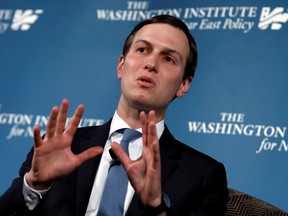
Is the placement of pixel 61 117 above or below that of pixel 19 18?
below

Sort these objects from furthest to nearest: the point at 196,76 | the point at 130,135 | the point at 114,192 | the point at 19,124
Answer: the point at 19,124, the point at 196,76, the point at 130,135, the point at 114,192

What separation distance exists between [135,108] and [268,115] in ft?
2.75

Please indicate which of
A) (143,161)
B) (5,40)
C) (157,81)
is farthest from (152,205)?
(5,40)

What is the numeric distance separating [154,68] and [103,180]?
15.8 inches

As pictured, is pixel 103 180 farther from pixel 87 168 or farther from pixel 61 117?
pixel 61 117

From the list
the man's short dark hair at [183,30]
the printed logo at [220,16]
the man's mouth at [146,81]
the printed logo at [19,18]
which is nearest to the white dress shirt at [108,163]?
the man's mouth at [146,81]

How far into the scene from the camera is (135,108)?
2.10 meters

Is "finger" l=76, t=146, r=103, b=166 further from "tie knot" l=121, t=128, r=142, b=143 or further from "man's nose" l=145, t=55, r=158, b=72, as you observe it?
"man's nose" l=145, t=55, r=158, b=72

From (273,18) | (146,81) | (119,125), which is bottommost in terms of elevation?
(119,125)

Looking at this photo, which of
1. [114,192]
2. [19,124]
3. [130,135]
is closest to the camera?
[114,192]

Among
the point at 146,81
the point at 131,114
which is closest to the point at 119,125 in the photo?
the point at 131,114

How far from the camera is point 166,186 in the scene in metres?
2.02

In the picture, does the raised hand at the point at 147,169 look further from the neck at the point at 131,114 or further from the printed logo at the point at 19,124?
the printed logo at the point at 19,124

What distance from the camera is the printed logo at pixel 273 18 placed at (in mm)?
2816
